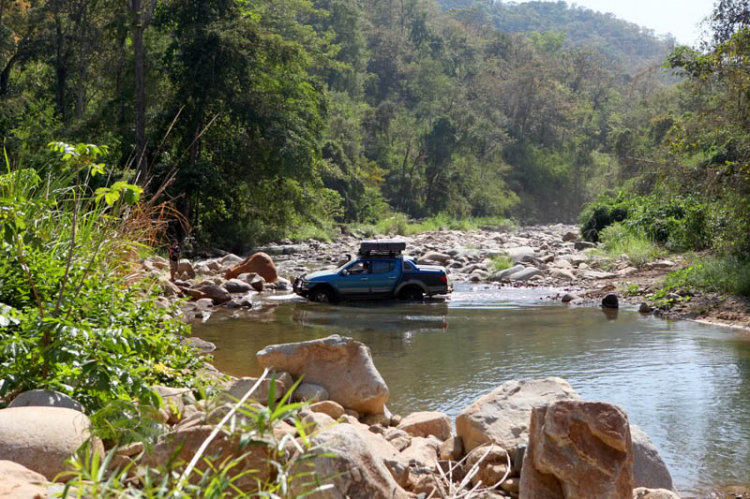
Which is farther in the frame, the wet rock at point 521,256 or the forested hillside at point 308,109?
the forested hillside at point 308,109

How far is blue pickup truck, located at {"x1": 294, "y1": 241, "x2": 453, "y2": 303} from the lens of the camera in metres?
17.9

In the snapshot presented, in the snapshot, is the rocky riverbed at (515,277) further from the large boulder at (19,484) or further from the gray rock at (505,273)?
the large boulder at (19,484)

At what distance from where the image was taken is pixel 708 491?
6.04m

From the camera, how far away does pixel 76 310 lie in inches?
222

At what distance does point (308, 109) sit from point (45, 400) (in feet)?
88.7

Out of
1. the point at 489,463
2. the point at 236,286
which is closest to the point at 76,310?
the point at 489,463

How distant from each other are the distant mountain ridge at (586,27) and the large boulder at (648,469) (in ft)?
543

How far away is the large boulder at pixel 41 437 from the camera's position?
3.82 metres

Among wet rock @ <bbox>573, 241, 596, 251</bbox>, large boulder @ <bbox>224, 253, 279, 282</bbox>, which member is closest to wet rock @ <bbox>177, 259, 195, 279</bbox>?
→ large boulder @ <bbox>224, 253, 279, 282</bbox>

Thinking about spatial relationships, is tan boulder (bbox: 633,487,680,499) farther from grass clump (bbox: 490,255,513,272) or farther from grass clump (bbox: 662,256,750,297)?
grass clump (bbox: 490,255,513,272)

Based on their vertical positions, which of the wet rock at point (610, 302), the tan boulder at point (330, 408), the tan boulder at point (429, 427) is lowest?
the wet rock at point (610, 302)

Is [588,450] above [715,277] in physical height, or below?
above

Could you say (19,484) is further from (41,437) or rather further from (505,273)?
(505,273)

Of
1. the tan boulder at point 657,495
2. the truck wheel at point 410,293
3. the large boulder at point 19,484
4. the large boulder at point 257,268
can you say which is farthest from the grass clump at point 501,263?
the large boulder at point 19,484
